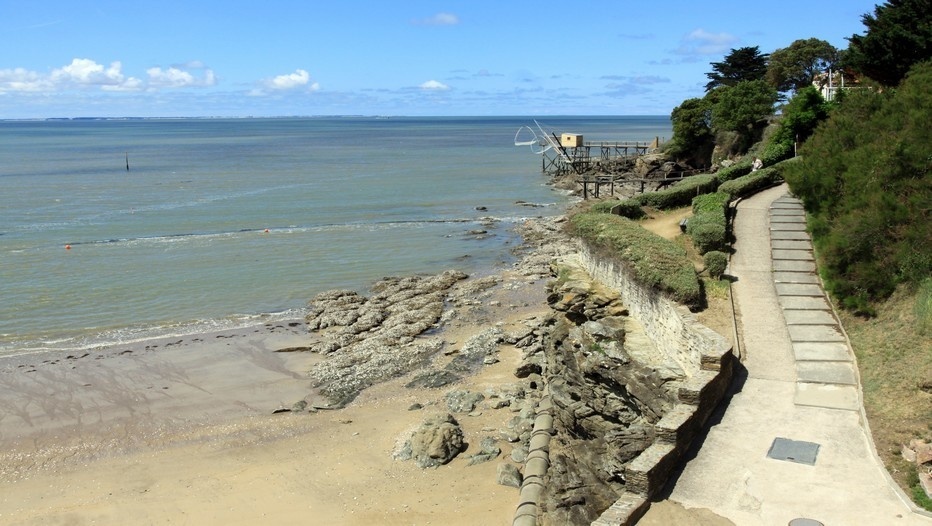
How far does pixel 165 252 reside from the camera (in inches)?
1403

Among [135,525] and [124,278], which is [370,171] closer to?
[124,278]

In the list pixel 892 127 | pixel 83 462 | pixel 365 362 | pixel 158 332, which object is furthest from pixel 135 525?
pixel 892 127

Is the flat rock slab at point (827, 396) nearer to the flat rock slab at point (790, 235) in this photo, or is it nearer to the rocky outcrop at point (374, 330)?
the flat rock slab at point (790, 235)

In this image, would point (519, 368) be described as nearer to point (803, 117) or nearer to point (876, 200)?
point (876, 200)

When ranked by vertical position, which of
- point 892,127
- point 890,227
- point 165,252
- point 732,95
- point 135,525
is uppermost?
point 732,95

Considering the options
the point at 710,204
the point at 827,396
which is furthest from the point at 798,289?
the point at 710,204

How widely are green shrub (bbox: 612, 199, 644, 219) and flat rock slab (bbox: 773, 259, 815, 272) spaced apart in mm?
5710

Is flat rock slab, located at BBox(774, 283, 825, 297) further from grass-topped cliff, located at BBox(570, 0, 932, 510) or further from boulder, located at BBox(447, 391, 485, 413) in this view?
boulder, located at BBox(447, 391, 485, 413)

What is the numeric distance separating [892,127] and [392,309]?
1610cm

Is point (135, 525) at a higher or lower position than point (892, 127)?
lower

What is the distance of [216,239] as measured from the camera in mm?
38781

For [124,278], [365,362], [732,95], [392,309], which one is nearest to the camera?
[365,362]

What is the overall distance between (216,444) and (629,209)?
1408 cm

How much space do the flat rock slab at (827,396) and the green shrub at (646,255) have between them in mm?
2970
